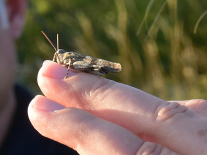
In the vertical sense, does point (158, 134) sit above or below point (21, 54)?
above

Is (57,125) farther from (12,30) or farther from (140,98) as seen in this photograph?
(12,30)

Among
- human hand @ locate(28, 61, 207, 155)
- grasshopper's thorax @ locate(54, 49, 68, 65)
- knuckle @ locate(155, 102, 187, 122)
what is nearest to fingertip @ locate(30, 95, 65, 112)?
human hand @ locate(28, 61, 207, 155)

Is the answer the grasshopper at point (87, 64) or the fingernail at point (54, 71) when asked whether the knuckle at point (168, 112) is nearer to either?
the grasshopper at point (87, 64)

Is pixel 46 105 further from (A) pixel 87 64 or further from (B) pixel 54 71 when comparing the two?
(A) pixel 87 64

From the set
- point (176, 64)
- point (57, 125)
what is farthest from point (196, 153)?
point (176, 64)

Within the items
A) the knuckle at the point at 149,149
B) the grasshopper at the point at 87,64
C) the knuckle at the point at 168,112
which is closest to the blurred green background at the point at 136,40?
the grasshopper at the point at 87,64

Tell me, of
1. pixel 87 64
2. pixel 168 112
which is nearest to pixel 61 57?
pixel 87 64

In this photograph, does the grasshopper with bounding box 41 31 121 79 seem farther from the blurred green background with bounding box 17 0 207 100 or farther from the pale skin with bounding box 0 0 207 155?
the blurred green background with bounding box 17 0 207 100

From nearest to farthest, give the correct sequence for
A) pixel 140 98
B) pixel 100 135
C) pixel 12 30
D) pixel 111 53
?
pixel 100 135 → pixel 140 98 → pixel 12 30 → pixel 111 53
